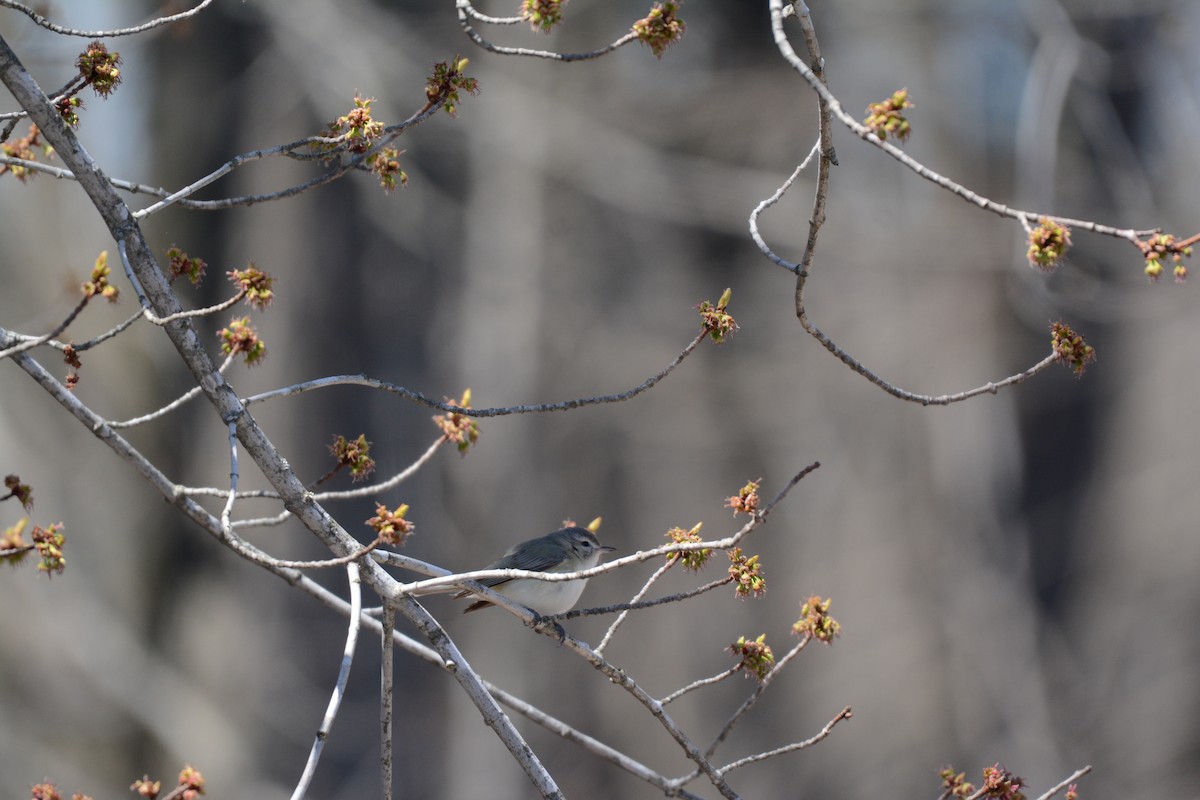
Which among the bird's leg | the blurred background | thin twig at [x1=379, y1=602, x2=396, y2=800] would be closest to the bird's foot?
the bird's leg

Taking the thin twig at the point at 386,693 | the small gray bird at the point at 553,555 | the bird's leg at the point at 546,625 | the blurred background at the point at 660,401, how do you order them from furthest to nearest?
the blurred background at the point at 660,401 < the small gray bird at the point at 553,555 < the bird's leg at the point at 546,625 < the thin twig at the point at 386,693

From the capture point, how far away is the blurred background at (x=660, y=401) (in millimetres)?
8602

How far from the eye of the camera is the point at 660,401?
34.2 feet

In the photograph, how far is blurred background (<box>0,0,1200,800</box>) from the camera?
28.2 ft

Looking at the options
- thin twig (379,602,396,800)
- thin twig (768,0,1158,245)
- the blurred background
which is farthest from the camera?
the blurred background

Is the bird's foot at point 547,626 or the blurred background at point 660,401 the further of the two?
the blurred background at point 660,401

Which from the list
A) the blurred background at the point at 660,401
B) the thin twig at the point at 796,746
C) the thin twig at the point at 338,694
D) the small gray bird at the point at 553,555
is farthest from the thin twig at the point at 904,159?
the blurred background at the point at 660,401

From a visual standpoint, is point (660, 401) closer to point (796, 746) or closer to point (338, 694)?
point (796, 746)

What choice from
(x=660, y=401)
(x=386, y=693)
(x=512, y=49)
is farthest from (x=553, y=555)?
(x=660, y=401)

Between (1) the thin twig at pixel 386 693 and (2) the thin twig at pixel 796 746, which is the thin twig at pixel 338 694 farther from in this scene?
(2) the thin twig at pixel 796 746

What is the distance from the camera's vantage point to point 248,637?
28.2 feet

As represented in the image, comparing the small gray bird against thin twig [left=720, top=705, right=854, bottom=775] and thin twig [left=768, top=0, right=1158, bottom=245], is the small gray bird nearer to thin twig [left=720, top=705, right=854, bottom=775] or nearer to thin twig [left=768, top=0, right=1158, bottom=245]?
thin twig [left=720, top=705, right=854, bottom=775]

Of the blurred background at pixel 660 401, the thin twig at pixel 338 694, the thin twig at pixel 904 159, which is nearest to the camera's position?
the thin twig at pixel 904 159

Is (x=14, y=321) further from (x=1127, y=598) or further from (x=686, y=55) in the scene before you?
(x=1127, y=598)
